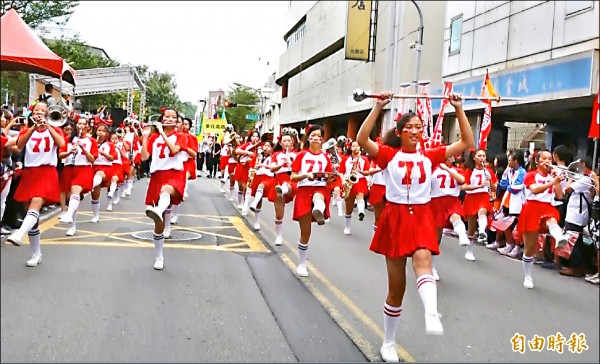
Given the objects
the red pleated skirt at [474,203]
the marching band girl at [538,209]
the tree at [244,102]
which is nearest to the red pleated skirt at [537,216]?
the marching band girl at [538,209]

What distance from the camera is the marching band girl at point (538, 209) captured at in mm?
5520

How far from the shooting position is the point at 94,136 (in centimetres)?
663

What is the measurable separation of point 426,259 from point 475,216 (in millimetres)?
5327

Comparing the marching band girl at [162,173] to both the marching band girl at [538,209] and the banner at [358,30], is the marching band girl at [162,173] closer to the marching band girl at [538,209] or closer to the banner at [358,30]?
the banner at [358,30]

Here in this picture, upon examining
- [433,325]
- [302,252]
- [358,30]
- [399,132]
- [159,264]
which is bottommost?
[159,264]

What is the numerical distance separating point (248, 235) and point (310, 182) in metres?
2.84

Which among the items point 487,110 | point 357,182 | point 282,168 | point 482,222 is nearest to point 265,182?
point 357,182

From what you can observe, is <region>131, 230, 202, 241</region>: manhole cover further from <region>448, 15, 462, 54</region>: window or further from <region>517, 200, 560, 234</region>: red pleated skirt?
<region>448, 15, 462, 54</region>: window

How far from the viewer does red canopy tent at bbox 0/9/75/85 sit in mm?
2027

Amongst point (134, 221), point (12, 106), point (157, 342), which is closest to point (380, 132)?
point (157, 342)

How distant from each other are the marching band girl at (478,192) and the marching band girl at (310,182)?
2.13m

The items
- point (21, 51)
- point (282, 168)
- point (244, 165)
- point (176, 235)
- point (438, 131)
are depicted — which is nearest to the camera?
point (21, 51)

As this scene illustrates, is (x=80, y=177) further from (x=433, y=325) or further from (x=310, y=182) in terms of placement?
(x=433, y=325)

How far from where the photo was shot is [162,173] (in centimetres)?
561
